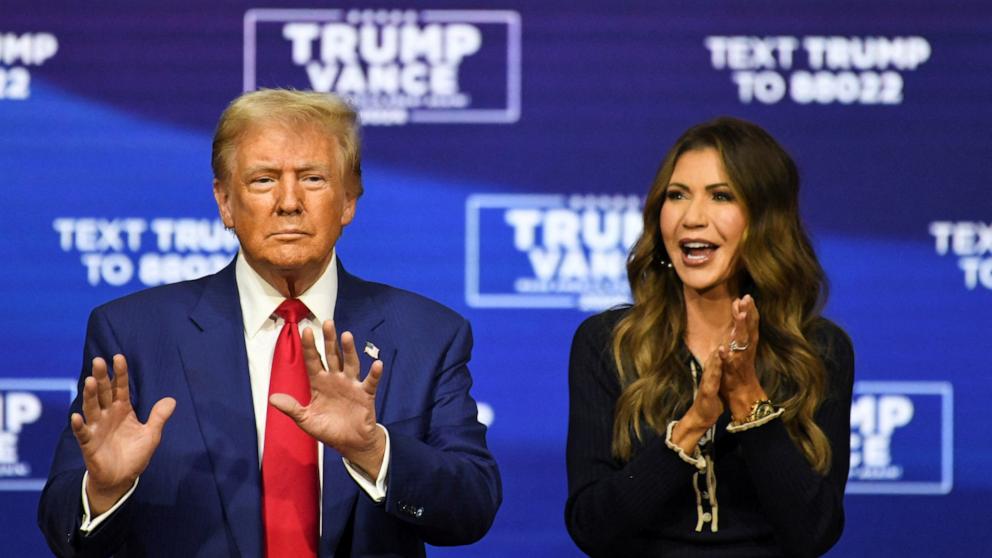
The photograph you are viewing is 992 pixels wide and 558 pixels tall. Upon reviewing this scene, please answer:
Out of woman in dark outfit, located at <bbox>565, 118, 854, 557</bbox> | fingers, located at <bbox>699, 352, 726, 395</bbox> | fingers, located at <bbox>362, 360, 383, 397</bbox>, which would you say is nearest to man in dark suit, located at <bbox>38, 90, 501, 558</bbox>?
fingers, located at <bbox>362, 360, 383, 397</bbox>

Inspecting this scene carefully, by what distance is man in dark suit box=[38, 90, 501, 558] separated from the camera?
238 cm

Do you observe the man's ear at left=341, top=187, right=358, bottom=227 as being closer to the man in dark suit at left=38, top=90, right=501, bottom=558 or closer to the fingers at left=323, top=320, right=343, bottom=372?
the man in dark suit at left=38, top=90, right=501, bottom=558

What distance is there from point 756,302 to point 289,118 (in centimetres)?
108

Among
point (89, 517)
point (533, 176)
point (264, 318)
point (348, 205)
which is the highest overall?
point (533, 176)

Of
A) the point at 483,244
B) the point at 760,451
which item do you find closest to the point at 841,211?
the point at 483,244

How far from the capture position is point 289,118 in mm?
2660

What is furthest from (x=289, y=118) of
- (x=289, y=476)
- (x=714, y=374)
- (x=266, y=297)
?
(x=714, y=374)

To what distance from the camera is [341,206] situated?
2.70 meters

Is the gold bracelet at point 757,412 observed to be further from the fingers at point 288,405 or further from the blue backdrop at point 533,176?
the blue backdrop at point 533,176

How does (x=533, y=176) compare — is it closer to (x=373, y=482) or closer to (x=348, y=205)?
(x=348, y=205)

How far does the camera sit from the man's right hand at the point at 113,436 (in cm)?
233

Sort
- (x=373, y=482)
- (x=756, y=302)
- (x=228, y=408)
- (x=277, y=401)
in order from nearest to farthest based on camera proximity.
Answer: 1. (x=277, y=401)
2. (x=373, y=482)
3. (x=228, y=408)
4. (x=756, y=302)

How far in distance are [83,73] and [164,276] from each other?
0.66 meters

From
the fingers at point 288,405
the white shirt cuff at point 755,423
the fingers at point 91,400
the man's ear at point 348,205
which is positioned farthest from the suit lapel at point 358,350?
the white shirt cuff at point 755,423
